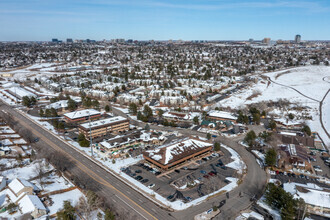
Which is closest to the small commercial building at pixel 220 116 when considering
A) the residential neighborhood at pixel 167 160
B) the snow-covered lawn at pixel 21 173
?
the residential neighborhood at pixel 167 160

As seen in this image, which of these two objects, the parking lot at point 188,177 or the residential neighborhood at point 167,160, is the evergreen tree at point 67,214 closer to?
the residential neighborhood at point 167,160

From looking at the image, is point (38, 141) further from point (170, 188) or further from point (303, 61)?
point (303, 61)

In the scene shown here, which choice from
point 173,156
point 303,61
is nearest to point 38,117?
point 173,156

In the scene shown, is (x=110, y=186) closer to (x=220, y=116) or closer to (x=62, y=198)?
(x=62, y=198)

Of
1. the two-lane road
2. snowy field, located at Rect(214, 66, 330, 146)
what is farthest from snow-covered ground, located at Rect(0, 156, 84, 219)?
snowy field, located at Rect(214, 66, 330, 146)

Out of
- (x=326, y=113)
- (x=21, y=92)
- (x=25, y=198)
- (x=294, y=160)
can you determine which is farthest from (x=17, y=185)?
(x=326, y=113)

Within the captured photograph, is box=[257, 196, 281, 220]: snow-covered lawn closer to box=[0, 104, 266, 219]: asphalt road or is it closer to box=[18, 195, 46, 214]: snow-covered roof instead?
box=[0, 104, 266, 219]: asphalt road
